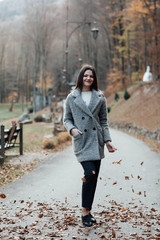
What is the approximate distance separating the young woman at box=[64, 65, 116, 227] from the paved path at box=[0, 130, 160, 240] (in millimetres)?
376

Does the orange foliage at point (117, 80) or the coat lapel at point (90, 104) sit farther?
the orange foliage at point (117, 80)

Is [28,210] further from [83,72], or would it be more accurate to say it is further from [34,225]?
[83,72]

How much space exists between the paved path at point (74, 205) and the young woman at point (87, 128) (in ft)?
1.23

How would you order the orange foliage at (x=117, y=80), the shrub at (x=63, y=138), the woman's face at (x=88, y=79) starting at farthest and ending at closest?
1. the orange foliage at (x=117, y=80)
2. the shrub at (x=63, y=138)
3. the woman's face at (x=88, y=79)

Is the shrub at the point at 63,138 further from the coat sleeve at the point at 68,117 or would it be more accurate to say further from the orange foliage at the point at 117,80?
the orange foliage at the point at 117,80

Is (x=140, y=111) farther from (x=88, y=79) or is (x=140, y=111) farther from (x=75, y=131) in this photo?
(x=75, y=131)

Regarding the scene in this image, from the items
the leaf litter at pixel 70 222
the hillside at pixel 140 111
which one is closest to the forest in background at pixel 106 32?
the hillside at pixel 140 111

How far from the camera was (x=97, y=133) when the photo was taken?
4.90 metres

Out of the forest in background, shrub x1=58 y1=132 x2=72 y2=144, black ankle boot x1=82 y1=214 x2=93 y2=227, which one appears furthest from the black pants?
the forest in background

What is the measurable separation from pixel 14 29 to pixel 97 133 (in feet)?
247

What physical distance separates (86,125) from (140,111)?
24.4 m

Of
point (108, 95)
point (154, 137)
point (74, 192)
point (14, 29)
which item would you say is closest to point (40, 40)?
point (108, 95)

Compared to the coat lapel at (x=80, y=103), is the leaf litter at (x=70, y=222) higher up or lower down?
lower down

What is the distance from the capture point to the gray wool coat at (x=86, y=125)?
4.82 metres
